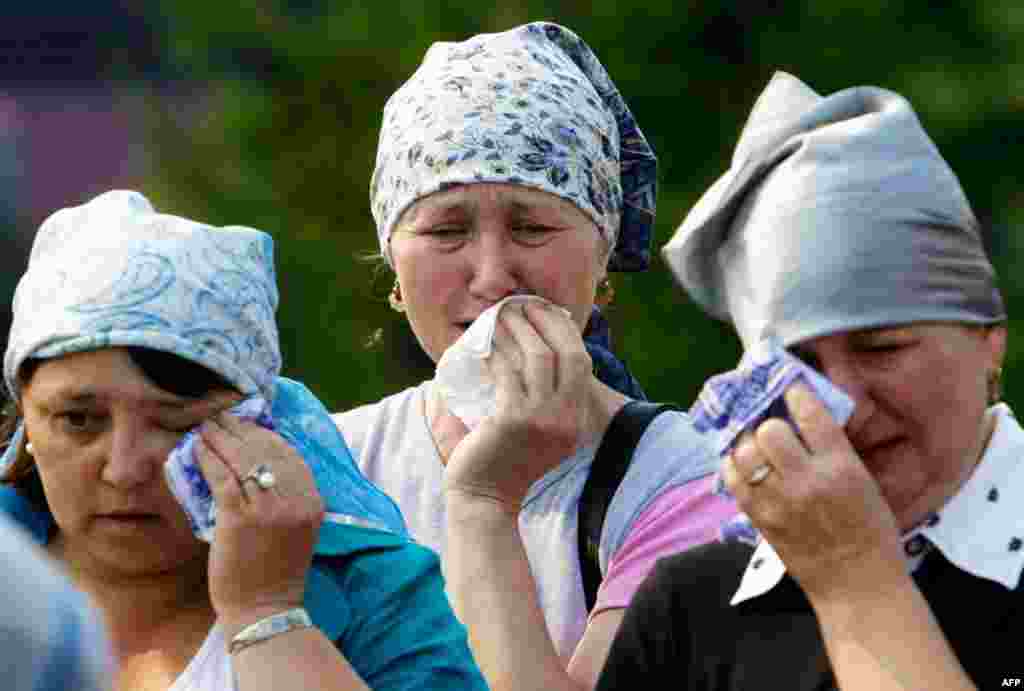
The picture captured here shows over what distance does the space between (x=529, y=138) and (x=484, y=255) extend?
251 millimetres

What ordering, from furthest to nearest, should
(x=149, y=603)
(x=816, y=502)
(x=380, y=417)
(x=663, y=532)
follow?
(x=380, y=417), (x=663, y=532), (x=149, y=603), (x=816, y=502)

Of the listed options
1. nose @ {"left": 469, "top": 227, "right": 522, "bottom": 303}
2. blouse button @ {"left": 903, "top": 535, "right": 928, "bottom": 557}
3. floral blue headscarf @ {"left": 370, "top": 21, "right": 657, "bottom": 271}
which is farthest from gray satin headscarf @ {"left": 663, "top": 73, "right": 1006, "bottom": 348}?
floral blue headscarf @ {"left": 370, "top": 21, "right": 657, "bottom": 271}

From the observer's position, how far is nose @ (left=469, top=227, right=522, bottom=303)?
4.18 meters

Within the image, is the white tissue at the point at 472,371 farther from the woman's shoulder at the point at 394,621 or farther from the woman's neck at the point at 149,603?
the woman's neck at the point at 149,603

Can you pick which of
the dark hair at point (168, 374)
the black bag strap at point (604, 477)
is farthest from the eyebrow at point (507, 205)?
the dark hair at point (168, 374)

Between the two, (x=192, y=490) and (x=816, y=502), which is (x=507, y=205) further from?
(x=816, y=502)

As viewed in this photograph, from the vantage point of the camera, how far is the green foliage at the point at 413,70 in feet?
22.8

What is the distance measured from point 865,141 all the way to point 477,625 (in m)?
1.04

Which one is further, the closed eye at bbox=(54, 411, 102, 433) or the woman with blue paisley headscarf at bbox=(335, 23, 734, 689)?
the woman with blue paisley headscarf at bbox=(335, 23, 734, 689)

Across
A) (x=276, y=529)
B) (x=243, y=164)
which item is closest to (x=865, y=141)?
(x=276, y=529)

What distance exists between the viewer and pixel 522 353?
4098mm

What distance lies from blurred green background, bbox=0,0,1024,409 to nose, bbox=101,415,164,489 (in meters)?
2.92

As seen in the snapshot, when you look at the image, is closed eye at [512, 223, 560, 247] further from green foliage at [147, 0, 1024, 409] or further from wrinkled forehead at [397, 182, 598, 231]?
green foliage at [147, 0, 1024, 409]

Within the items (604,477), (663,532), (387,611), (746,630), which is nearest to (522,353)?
(604,477)
